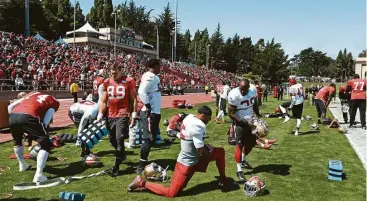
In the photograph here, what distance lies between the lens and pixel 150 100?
792 cm

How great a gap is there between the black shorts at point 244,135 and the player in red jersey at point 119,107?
82.2 inches

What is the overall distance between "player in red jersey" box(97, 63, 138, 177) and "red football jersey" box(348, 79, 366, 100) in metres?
10.7

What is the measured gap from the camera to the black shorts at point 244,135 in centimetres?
780

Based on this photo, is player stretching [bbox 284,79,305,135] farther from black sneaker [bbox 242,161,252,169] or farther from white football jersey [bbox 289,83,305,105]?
black sneaker [bbox 242,161,252,169]

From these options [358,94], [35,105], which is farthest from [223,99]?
[35,105]

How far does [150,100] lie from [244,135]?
2032 millimetres

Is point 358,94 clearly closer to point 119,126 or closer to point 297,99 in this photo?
point 297,99

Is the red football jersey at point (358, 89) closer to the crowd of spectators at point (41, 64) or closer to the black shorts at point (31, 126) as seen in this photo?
the crowd of spectators at point (41, 64)

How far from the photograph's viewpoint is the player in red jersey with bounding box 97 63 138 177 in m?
7.50

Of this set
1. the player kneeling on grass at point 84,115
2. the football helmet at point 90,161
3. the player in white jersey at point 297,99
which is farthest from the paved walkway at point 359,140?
the player kneeling on grass at point 84,115

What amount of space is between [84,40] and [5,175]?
178 feet

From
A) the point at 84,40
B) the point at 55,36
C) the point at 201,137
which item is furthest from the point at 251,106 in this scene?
the point at 55,36

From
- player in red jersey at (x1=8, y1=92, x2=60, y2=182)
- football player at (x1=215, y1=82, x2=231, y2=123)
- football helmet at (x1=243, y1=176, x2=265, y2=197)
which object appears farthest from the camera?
football player at (x1=215, y1=82, x2=231, y2=123)

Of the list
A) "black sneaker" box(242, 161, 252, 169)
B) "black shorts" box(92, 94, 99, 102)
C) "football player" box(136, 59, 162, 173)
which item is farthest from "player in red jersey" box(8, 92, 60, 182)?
"black shorts" box(92, 94, 99, 102)
